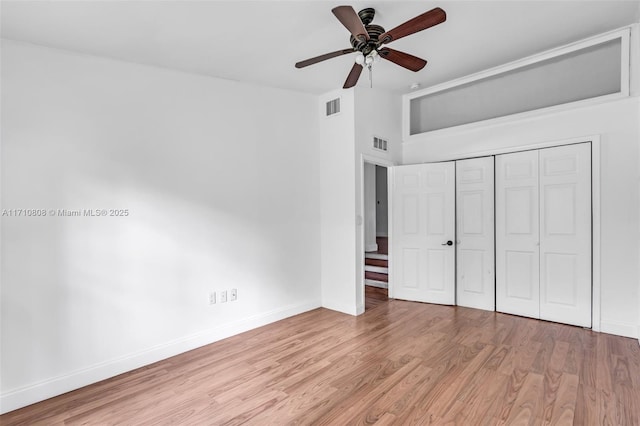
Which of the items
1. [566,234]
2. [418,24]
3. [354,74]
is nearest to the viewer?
[418,24]

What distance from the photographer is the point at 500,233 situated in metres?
4.21

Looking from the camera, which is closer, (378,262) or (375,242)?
(378,262)

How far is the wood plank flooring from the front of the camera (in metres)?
2.24

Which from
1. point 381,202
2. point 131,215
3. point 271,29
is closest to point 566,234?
point 271,29

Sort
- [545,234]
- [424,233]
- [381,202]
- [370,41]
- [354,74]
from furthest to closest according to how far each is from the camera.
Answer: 1. [381,202]
2. [424,233]
3. [545,234]
4. [354,74]
5. [370,41]

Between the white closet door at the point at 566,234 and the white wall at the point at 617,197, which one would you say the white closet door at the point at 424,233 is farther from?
the white wall at the point at 617,197

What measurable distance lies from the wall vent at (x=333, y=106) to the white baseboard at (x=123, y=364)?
264 centimetres

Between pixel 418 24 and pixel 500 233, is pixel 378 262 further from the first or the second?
pixel 418 24

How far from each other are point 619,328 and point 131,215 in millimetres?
4956

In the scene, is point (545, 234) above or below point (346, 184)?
below

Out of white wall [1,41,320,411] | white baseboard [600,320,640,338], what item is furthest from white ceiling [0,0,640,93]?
white baseboard [600,320,640,338]

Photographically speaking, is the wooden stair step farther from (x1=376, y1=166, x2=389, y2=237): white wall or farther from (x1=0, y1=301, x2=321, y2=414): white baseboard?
(x1=376, y1=166, x2=389, y2=237): white wall

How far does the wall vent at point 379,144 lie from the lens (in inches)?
179

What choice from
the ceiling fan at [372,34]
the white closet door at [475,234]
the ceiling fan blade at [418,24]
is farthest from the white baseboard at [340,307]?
the ceiling fan blade at [418,24]
